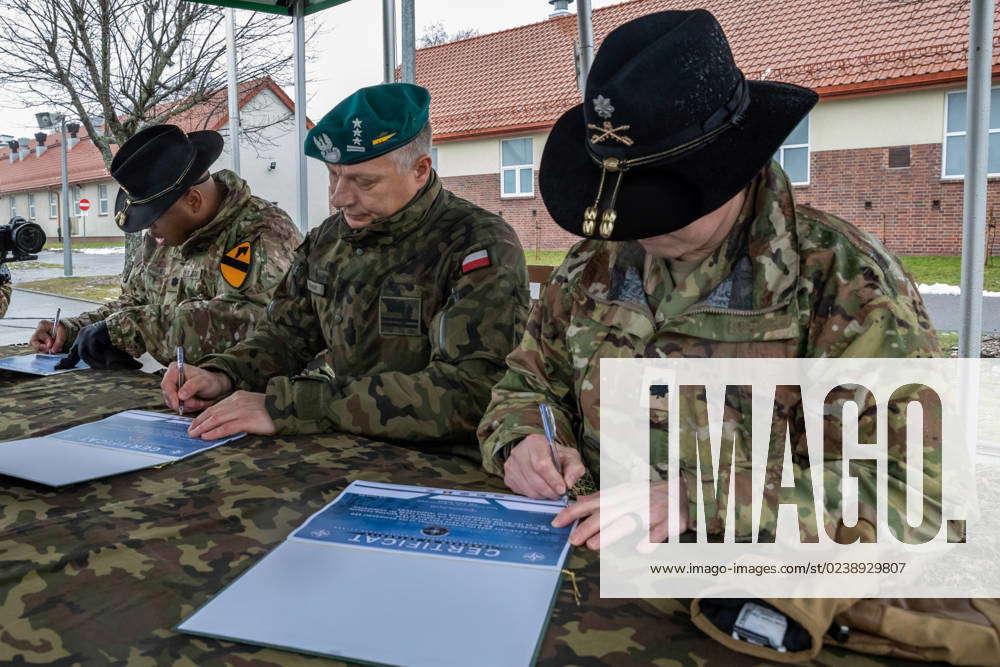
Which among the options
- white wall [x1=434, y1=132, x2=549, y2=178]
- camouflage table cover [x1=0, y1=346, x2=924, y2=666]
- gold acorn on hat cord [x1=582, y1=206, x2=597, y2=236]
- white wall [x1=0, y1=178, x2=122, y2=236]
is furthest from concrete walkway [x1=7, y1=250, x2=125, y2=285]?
gold acorn on hat cord [x1=582, y1=206, x2=597, y2=236]

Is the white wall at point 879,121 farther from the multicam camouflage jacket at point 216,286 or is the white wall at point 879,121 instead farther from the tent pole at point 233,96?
the multicam camouflage jacket at point 216,286

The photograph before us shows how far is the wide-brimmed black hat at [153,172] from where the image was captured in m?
2.66

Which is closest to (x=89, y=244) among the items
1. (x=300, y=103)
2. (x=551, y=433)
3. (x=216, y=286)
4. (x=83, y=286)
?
(x=83, y=286)

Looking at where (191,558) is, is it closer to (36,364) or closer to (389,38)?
(36,364)

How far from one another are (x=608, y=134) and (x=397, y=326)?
43.6 inches

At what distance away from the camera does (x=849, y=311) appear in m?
1.04

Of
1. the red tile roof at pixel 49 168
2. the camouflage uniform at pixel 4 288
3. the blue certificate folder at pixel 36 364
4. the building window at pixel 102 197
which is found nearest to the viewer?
the blue certificate folder at pixel 36 364

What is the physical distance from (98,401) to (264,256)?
2.88 feet

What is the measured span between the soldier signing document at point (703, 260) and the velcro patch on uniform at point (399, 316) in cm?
74

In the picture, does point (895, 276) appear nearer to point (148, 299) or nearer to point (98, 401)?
point (98, 401)

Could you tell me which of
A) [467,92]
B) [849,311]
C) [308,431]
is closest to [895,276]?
[849,311]

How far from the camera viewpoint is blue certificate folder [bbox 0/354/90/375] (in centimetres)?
242

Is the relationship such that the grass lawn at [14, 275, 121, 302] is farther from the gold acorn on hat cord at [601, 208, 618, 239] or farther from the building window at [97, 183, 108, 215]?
the building window at [97, 183, 108, 215]

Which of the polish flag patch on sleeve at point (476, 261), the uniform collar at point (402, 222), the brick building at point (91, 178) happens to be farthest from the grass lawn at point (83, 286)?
the polish flag patch on sleeve at point (476, 261)
